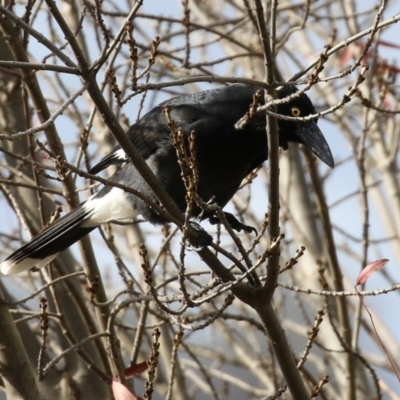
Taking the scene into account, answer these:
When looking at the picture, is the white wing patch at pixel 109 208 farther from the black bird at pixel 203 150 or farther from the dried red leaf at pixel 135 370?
the dried red leaf at pixel 135 370

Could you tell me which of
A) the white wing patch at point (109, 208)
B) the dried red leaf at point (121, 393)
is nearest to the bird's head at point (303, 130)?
the white wing patch at point (109, 208)

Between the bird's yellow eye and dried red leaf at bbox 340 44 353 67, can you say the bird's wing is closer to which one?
the bird's yellow eye

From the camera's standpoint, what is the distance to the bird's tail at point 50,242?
11.9ft

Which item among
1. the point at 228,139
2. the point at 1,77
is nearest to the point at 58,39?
the point at 1,77

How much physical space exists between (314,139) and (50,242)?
128 cm

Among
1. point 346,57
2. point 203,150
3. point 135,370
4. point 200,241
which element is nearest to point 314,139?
point 203,150

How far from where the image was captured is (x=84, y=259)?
11.1 ft

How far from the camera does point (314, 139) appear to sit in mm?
3381

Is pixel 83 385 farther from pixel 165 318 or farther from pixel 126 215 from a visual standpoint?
pixel 126 215

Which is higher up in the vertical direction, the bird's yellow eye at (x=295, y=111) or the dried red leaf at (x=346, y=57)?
the dried red leaf at (x=346, y=57)

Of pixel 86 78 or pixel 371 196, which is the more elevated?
pixel 371 196

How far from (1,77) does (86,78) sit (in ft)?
5.92

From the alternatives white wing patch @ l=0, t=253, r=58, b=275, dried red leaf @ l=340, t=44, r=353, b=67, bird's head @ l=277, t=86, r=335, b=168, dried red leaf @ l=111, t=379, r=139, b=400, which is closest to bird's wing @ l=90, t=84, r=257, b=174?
bird's head @ l=277, t=86, r=335, b=168

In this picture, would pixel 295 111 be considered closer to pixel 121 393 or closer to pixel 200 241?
pixel 200 241
